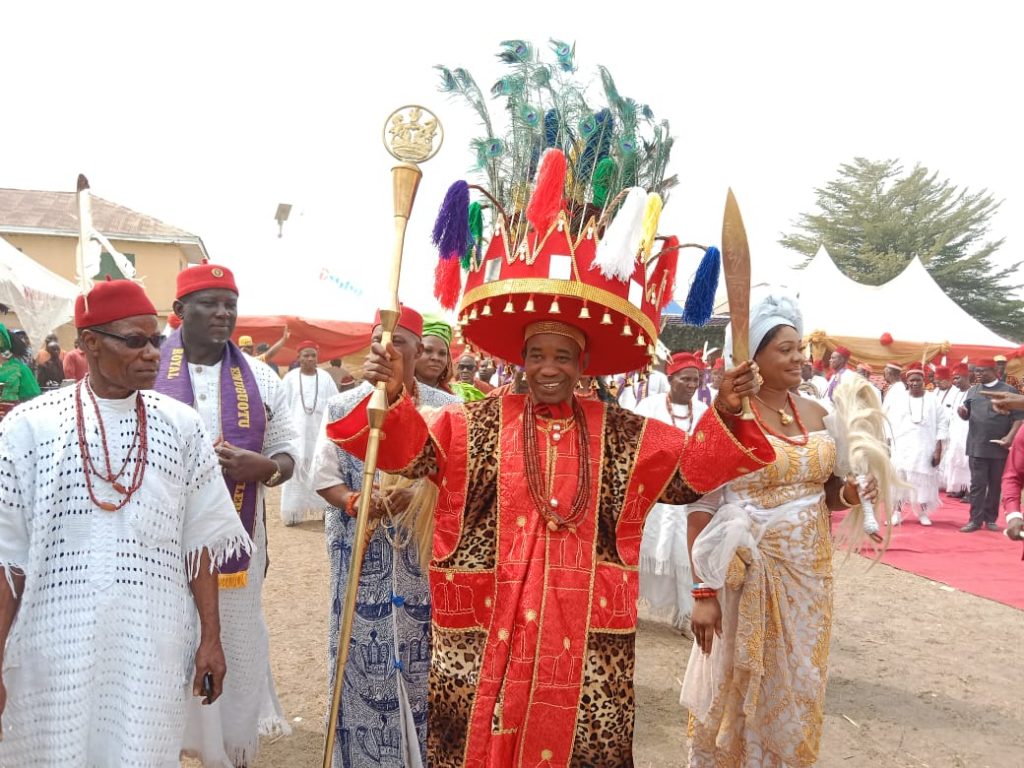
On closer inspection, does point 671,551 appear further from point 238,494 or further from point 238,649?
point 238,494

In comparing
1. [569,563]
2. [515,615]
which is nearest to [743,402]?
[569,563]

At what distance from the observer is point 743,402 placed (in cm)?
246

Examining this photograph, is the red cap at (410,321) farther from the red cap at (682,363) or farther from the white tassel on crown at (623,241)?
the red cap at (682,363)

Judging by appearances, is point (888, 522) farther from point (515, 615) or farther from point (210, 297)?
point (210, 297)

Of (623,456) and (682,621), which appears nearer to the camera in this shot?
(623,456)

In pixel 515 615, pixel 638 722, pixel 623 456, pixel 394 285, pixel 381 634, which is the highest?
pixel 394 285

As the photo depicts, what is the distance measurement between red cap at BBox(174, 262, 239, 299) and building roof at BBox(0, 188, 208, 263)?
30.0 metres

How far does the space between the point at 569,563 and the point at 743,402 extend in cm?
77

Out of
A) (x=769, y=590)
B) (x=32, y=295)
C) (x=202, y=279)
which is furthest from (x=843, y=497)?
(x=32, y=295)

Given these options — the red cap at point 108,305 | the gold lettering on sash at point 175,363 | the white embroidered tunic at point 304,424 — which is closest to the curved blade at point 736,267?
the red cap at point 108,305

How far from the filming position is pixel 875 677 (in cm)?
581

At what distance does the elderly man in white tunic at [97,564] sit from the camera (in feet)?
8.02

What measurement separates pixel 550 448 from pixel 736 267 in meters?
0.86

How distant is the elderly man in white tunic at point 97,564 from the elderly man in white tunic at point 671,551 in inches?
175
